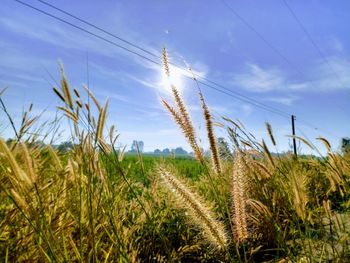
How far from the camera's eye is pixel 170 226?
2355 millimetres

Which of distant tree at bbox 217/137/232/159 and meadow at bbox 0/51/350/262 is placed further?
distant tree at bbox 217/137/232/159

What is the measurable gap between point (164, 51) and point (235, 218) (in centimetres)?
78

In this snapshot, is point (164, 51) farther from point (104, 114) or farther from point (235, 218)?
point (235, 218)

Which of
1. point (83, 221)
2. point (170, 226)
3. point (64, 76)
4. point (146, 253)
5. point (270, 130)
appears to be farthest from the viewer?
point (170, 226)

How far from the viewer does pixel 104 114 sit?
1.28 m

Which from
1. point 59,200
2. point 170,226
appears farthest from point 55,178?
point 170,226

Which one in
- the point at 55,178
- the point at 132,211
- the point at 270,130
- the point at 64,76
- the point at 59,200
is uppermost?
the point at 64,76

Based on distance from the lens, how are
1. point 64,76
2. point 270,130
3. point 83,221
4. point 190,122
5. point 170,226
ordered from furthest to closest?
point 170,226, point 83,221, point 270,130, point 190,122, point 64,76

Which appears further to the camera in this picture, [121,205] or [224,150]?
[121,205]

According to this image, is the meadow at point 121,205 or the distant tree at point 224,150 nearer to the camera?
the meadow at point 121,205

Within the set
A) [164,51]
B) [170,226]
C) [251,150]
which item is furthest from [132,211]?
[164,51]

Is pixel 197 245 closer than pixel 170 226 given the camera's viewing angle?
Yes

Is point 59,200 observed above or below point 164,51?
below

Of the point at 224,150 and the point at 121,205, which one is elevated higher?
the point at 224,150
